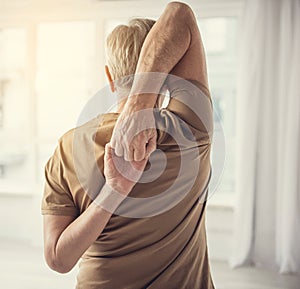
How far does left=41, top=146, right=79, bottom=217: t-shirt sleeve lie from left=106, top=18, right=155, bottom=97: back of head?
15cm

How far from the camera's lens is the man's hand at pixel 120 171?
0.60 meters

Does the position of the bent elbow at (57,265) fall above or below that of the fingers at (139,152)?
below

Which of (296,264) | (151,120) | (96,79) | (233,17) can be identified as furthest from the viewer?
(96,79)

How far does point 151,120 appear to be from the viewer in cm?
60

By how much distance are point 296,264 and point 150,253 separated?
2.64m

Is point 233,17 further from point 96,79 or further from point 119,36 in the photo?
point 119,36

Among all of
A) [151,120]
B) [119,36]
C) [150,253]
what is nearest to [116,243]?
[150,253]

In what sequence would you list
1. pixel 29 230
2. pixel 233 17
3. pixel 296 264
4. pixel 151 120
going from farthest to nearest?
pixel 29 230
pixel 233 17
pixel 296 264
pixel 151 120

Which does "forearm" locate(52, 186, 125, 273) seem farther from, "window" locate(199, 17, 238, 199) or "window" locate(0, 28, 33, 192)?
"window" locate(0, 28, 33, 192)

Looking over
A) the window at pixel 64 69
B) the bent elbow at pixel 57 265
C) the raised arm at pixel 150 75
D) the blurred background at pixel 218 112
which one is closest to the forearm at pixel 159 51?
the raised arm at pixel 150 75

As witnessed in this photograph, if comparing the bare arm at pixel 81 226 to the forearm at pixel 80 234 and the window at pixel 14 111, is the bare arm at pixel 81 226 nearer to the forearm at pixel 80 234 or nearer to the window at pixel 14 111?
the forearm at pixel 80 234

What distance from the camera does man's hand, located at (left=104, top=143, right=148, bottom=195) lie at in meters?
0.60

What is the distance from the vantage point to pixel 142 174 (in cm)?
64

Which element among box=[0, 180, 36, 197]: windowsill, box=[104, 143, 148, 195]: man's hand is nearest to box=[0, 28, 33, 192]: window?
box=[0, 180, 36, 197]: windowsill
